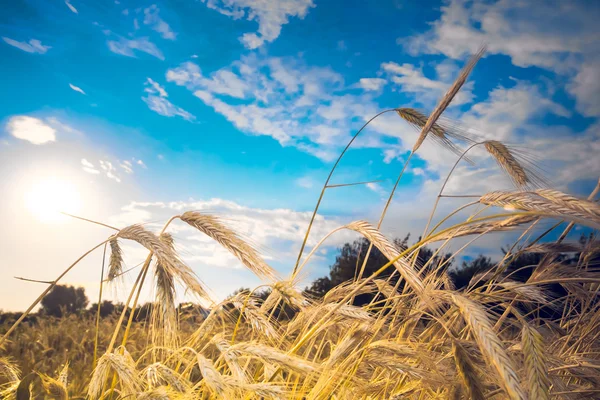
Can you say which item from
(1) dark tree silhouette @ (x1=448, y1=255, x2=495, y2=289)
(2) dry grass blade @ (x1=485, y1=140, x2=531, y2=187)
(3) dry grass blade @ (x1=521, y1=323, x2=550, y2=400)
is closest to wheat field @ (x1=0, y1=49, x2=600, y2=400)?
(3) dry grass blade @ (x1=521, y1=323, x2=550, y2=400)

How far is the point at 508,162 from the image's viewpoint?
380 cm

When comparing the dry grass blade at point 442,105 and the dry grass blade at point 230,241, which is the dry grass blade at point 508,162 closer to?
the dry grass blade at point 442,105

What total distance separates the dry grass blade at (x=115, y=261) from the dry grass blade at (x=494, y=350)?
7.41 feet

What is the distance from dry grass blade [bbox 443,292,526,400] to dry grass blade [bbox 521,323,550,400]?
7cm

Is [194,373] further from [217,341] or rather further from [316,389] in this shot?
[316,389]

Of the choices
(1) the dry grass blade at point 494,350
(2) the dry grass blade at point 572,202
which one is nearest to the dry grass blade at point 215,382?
(1) the dry grass blade at point 494,350

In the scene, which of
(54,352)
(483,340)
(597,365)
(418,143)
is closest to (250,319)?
(483,340)

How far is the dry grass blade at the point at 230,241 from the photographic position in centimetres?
206

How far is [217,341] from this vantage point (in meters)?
2.16

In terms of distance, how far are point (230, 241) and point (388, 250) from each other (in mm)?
829

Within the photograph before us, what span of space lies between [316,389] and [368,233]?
821 mm

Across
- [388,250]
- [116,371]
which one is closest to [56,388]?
[116,371]

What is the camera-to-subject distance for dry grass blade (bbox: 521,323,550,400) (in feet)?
4.25

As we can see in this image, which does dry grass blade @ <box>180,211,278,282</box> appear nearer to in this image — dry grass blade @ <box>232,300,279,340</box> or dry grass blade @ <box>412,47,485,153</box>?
dry grass blade @ <box>232,300,279,340</box>
